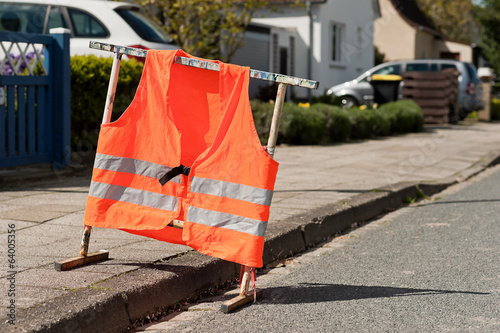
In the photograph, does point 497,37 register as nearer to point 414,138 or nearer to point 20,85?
point 414,138

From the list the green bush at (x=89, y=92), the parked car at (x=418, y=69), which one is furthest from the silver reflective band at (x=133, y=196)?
the parked car at (x=418, y=69)

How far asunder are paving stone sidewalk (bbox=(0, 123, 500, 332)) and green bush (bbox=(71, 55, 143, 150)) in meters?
0.96

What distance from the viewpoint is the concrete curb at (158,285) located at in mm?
3254

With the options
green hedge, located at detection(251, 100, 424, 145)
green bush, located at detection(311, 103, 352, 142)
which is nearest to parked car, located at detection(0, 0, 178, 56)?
green hedge, located at detection(251, 100, 424, 145)

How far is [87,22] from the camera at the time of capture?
10.1 m

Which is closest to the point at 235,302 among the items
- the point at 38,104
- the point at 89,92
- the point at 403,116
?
the point at 38,104

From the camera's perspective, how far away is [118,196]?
13.6 ft

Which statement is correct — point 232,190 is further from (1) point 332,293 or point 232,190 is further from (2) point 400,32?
(2) point 400,32

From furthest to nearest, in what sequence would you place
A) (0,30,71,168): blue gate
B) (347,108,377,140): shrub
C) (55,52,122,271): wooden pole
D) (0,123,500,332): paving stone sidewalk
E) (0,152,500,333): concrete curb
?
1. (347,108,377,140): shrub
2. (0,30,71,168): blue gate
3. (55,52,122,271): wooden pole
4. (0,123,500,332): paving stone sidewalk
5. (0,152,500,333): concrete curb

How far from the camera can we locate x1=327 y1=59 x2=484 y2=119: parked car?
21391mm

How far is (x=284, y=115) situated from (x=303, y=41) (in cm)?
1109

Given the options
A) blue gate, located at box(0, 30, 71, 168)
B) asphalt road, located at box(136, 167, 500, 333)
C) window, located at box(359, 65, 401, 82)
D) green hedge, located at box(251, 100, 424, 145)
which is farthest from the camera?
window, located at box(359, 65, 401, 82)

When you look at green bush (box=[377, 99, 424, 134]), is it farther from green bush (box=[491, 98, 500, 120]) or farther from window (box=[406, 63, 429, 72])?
green bush (box=[491, 98, 500, 120])

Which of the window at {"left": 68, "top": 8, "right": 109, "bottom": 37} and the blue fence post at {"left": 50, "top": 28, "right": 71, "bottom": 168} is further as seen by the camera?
the window at {"left": 68, "top": 8, "right": 109, "bottom": 37}
